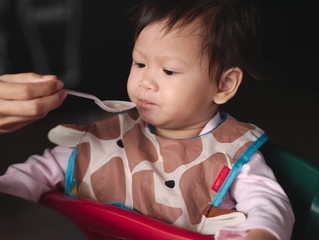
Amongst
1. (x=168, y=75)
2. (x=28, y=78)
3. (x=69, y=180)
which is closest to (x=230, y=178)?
(x=168, y=75)

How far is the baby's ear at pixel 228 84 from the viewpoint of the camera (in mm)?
952

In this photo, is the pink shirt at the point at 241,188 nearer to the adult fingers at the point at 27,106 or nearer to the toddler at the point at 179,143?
the toddler at the point at 179,143

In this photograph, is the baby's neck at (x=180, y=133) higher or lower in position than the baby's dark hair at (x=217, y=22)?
lower

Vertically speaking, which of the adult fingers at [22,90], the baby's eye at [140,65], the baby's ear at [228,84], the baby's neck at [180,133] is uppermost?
the adult fingers at [22,90]

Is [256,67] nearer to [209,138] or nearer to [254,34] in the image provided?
[254,34]

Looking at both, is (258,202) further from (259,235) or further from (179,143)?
(179,143)

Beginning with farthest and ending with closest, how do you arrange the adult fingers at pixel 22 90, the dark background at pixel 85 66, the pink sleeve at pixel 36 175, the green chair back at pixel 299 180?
the dark background at pixel 85 66 < the green chair back at pixel 299 180 < the pink sleeve at pixel 36 175 < the adult fingers at pixel 22 90

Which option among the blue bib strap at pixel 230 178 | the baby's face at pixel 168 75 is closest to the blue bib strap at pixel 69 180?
the baby's face at pixel 168 75

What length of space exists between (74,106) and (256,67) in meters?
1.47

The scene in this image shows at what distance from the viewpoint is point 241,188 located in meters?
0.87

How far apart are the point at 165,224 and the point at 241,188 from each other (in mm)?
207

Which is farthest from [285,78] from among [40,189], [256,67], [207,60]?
[40,189]

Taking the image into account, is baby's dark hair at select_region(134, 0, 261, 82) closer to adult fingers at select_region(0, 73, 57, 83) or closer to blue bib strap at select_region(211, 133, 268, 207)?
blue bib strap at select_region(211, 133, 268, 207)

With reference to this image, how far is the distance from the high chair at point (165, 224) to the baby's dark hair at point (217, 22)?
270 mm
